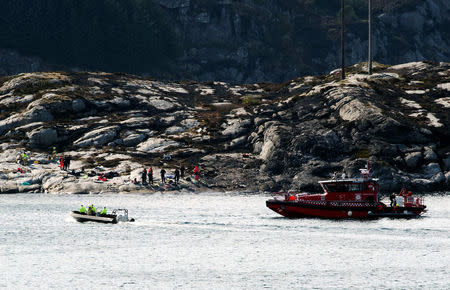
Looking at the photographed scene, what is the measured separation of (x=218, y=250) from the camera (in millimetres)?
60406

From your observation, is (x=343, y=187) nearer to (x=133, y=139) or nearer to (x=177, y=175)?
(x=177, y=175)

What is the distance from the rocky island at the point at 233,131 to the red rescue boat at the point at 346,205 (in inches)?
1117

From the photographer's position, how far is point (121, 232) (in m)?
70.4

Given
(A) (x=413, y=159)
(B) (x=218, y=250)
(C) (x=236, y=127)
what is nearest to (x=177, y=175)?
(C) (x=236, y=127)

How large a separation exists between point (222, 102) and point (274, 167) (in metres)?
39.1

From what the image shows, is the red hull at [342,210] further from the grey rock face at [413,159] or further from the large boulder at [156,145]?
the large boulder at [156,145]

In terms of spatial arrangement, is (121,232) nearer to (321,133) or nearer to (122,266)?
(122,266)

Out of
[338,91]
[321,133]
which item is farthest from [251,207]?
[338,91]

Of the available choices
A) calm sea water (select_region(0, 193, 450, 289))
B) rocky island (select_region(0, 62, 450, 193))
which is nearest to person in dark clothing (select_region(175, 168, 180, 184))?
rocky island (select_region(0, 62, 450, 193))

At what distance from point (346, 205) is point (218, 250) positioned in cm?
2560

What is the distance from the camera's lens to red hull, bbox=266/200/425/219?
80.2 meters

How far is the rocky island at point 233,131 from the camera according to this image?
112 meters

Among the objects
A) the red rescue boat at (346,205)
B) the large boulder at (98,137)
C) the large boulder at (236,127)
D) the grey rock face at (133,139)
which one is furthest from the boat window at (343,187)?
the large boulder at (98,137)

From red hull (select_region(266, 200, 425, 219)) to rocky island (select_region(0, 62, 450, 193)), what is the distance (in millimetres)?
28558
